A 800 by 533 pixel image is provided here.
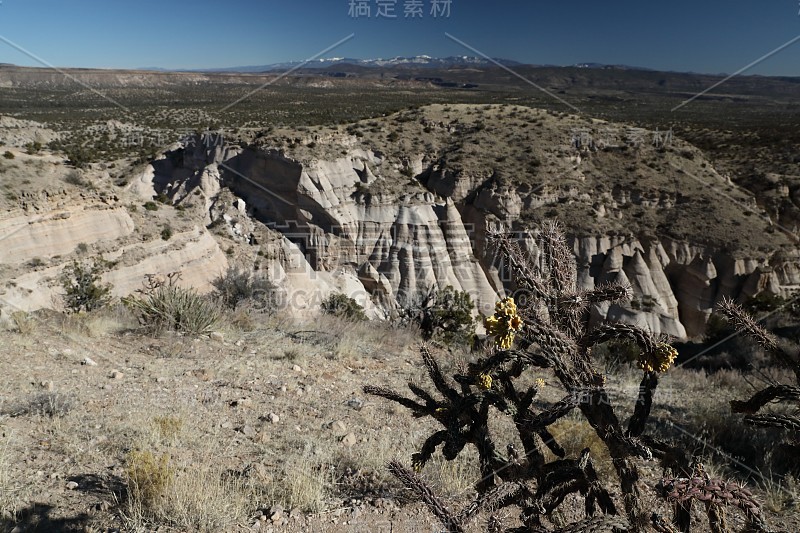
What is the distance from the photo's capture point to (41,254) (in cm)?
1057

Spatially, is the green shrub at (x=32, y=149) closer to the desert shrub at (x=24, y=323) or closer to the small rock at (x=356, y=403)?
the desert shrub at (x=24, y=323)

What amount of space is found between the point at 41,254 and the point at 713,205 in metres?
24.7

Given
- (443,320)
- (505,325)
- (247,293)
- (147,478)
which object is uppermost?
(505,325)

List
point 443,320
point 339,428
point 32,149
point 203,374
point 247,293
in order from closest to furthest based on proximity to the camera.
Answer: point 339,428 → point 203,374 → point 443,320 → point 247,293 → point 32,149

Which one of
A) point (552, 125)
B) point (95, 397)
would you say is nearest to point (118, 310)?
point (95, 397)

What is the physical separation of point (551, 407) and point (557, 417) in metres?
0.05

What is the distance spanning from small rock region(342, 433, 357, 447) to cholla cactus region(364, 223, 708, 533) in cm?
133

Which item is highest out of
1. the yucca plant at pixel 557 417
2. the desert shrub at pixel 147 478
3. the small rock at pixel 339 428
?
the yucca plant at pixel 557 417

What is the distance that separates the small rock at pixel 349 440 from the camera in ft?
12.5

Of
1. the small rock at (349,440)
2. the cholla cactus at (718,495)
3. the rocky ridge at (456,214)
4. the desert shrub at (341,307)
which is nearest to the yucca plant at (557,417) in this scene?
the cholla cactus at (718,495)

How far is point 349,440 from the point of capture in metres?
3.84

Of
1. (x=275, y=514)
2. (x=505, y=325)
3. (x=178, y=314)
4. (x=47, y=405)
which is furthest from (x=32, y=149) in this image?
(x=505, y=325)

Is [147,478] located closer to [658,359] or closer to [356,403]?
[356,403]

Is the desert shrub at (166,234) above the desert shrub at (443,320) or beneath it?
above
